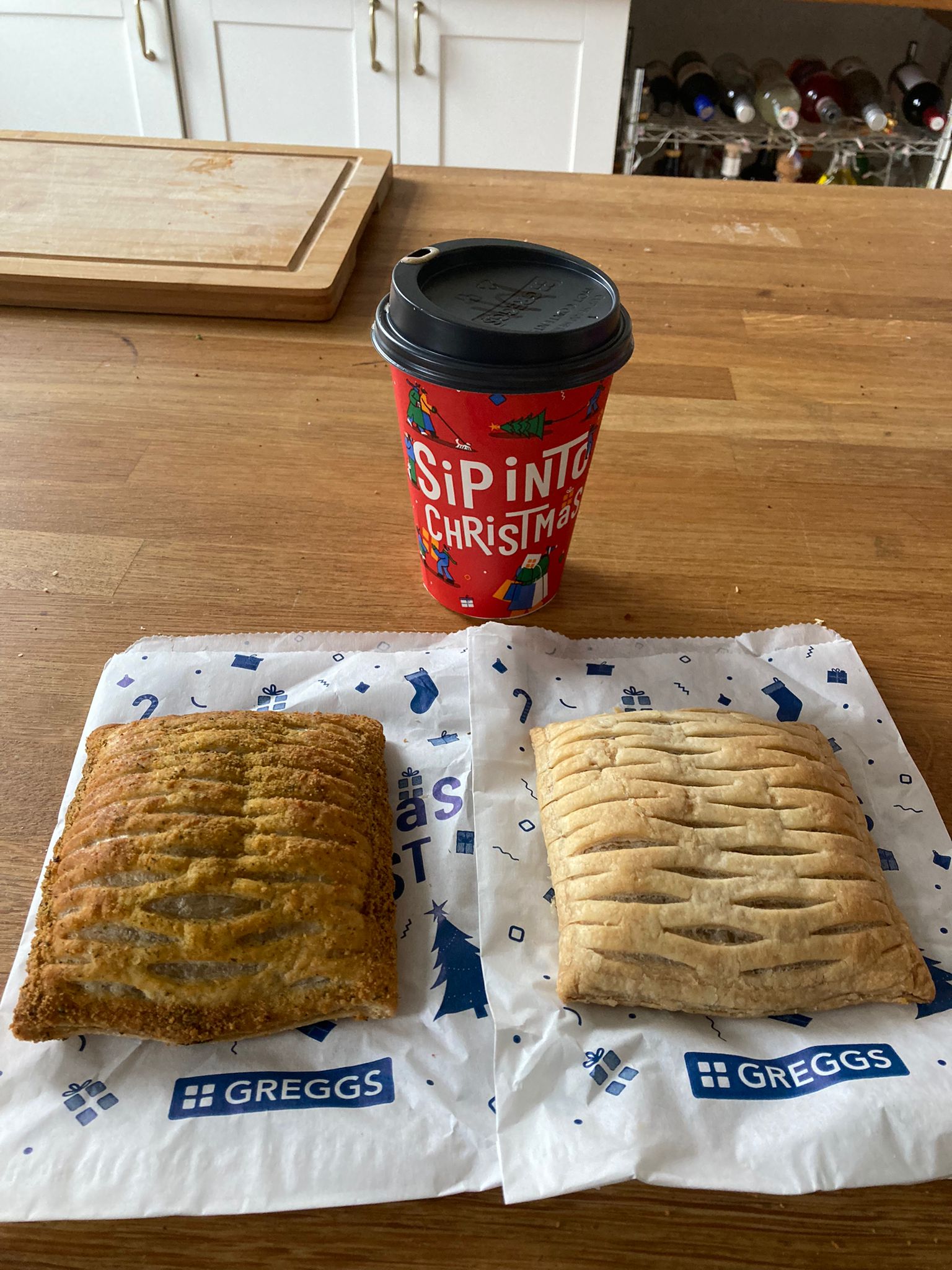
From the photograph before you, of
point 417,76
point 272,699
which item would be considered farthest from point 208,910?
point 417,76

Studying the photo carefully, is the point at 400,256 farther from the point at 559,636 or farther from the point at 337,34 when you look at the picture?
the point at 337,34

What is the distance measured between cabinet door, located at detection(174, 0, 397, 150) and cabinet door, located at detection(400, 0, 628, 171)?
8cm

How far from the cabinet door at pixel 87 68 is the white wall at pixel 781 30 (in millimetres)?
1501

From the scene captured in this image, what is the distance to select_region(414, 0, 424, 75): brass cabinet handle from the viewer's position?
242 centimetres

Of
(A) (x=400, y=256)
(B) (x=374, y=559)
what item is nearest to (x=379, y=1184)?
(B) (x=374, y=559)

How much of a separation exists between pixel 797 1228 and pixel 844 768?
38cm

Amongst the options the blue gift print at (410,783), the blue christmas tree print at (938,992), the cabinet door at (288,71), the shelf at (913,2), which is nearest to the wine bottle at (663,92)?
the shelf at (913,2)

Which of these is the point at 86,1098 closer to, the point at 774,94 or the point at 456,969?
the point at 456,969

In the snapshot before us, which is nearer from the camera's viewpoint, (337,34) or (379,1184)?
(379,1184)

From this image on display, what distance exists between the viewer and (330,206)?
1484 millimetres

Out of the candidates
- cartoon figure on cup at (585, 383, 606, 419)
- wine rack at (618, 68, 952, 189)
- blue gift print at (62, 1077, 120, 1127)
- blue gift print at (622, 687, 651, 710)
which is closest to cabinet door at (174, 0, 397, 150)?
wine rack at (618, 68, 952, 189)

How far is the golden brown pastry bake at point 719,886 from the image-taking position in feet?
2.05

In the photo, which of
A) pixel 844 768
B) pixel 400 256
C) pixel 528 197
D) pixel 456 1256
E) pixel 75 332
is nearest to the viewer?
pixel 456 1256

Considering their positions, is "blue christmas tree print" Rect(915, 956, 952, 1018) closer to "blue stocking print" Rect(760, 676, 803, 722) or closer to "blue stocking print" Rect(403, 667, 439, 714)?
"blue stocking print" Rect(760, 676, 803, 722)
